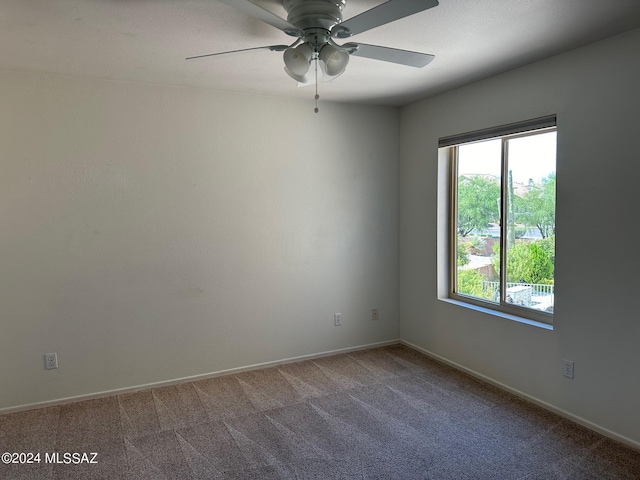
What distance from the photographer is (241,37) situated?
7.92 feet

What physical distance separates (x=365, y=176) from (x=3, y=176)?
2878mm

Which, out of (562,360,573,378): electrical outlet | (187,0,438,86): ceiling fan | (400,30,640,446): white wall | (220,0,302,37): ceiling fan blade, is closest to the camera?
(220,0,302,37): ceiling fan blade

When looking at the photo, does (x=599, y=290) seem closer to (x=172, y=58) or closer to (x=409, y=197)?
(x=409, y=197)

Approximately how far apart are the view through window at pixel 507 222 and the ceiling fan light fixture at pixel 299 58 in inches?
74.7

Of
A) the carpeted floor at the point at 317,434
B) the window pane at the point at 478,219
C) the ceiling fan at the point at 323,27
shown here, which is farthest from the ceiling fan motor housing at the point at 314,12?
the carpeted floor at the point at 317,434

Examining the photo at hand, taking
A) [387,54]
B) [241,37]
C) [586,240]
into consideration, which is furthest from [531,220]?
[241,37]

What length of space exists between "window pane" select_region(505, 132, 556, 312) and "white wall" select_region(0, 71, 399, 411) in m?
1.28

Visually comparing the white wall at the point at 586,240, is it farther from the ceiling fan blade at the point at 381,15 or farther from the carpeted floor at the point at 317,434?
the ceiling fan blade at the point at 381,15

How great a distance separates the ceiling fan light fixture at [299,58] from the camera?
77.8 inches

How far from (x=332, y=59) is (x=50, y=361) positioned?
2.85m

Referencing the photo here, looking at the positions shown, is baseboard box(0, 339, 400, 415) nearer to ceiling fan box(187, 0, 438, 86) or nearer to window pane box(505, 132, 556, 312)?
window pane box(505, 132, 556, 312)

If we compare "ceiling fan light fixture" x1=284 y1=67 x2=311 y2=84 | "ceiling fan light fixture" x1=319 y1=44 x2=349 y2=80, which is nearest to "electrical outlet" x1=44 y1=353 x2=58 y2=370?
"ceiling fan light fixture" x1=284 y1=67 x2=311 y2=84

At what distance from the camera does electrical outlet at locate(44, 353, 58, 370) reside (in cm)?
312

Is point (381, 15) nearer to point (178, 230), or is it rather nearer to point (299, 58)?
point (299, 58)
